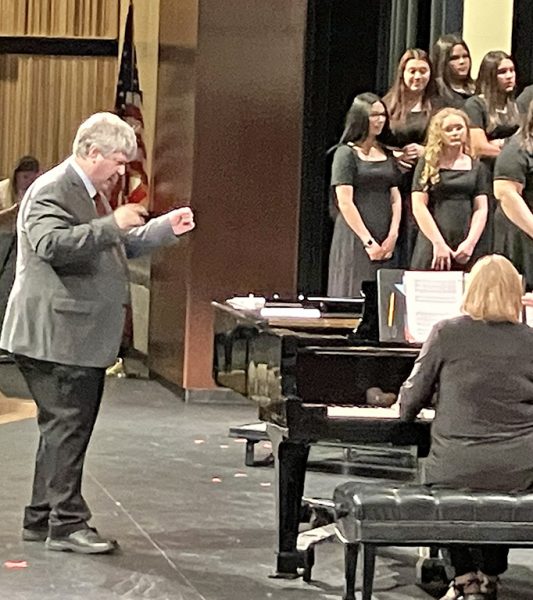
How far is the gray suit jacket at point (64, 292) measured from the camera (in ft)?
17.3

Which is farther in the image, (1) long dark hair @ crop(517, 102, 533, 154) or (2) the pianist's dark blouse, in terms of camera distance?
(1) long dark hair @ crop(517, 102, 533, 154)

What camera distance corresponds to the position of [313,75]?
394 inches

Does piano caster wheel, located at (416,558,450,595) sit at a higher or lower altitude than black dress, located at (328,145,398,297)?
lower

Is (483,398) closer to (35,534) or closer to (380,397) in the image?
(380,397)

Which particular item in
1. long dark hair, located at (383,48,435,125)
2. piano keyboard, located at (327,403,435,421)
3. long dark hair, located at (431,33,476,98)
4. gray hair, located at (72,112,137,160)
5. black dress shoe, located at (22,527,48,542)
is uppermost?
long dark hair, located at (431,33,476,98)

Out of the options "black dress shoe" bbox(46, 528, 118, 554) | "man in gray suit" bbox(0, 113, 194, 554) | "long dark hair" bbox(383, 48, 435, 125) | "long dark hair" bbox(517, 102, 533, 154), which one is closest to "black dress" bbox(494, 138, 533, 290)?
"long dark hair" bbox(517, 102, 533, 154)

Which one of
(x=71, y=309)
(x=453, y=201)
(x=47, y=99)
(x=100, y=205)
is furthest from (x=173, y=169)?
(x=71, y=309)

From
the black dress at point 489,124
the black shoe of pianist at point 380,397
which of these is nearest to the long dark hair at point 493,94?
the black dress at point 489,124

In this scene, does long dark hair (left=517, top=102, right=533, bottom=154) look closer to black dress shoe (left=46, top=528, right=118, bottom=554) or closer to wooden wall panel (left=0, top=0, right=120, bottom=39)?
black dress shoe (left=46, top=528, right=118, bottom=554)

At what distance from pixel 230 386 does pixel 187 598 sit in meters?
0.99

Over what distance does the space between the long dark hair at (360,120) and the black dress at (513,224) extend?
657mm

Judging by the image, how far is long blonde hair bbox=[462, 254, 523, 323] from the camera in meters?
4.64

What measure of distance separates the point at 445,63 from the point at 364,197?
2.64ft

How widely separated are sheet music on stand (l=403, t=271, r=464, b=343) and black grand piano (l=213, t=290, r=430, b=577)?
14 cm
